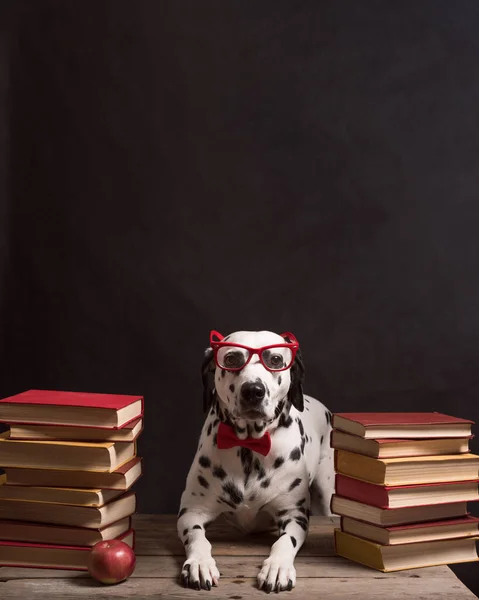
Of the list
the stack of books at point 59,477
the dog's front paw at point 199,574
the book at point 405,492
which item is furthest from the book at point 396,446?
the stack of books at point 59,477

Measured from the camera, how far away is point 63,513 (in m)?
2.34

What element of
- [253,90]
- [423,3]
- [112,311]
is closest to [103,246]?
[112,311]

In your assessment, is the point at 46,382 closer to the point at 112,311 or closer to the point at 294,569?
the point at 112,311

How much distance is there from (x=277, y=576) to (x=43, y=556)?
2.51 feet

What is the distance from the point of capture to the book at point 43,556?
2326 millimetres

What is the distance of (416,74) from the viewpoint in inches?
129

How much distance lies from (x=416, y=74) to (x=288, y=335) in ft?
4.84

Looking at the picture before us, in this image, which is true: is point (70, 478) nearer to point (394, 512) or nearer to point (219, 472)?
point (219, 472)

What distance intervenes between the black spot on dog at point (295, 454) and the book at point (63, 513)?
0.63 metres

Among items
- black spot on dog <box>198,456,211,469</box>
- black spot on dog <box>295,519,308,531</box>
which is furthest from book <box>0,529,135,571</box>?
black spot on dog <box>295,519,308,531</box>

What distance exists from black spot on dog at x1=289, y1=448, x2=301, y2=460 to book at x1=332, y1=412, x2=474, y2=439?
0.63ft

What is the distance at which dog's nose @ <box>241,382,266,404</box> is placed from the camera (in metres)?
2.39

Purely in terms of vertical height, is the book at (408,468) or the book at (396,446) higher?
the book at (396,446)

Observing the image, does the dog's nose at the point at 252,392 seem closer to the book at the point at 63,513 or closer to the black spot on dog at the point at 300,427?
the black spot on dog at the point at 300,427
